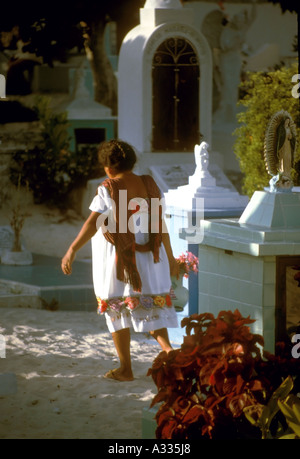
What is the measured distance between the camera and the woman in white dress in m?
5.72

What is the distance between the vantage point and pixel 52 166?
549 inches

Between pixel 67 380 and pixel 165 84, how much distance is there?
7.68 metres

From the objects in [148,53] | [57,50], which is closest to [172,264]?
[148,53]

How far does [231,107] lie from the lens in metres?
20.1

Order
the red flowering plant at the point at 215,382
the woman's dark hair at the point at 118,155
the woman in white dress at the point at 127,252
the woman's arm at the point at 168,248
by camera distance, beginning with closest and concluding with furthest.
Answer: the red flowering plant at the point at 215,382 → the woman in white dress at the point at 127,252 → the woman's dark hair at the point at 118,155 → the woman's arm at the point at 168,248

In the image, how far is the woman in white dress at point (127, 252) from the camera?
5719 millimetres

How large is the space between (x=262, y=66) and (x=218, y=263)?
1913 cm

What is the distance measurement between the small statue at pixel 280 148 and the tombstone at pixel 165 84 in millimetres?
8237

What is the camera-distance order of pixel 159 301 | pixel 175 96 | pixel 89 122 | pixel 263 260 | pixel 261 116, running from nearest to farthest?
pixel 263 260 → pixel 159 301 → pixel 261 116 → pixel 175 96 → pixel 89 122

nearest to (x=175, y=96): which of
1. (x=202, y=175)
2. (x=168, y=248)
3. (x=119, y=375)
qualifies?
(x=202, y=175)

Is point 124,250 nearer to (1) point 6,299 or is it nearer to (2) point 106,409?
(2) point 106,409

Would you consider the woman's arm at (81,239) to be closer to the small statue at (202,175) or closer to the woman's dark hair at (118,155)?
the woman's dark hair at (118,155)

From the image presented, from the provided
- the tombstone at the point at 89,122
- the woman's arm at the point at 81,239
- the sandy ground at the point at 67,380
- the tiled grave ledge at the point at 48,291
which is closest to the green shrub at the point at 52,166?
the tombstone at the point at 89,122

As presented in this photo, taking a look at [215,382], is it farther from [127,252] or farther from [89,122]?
[89,122]
